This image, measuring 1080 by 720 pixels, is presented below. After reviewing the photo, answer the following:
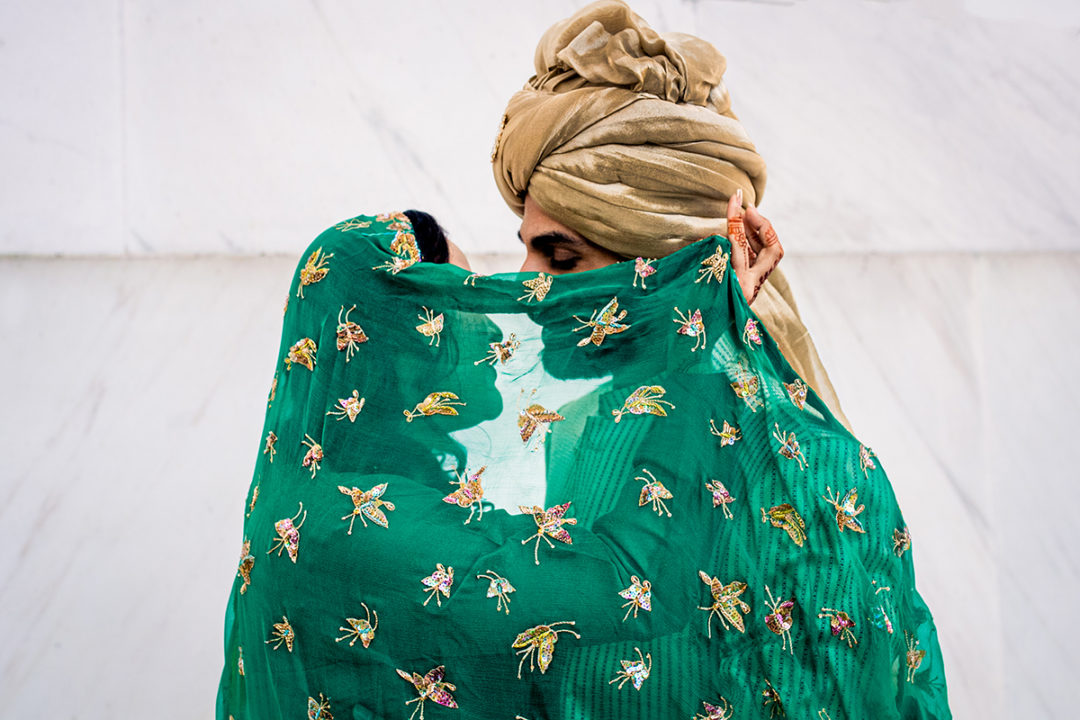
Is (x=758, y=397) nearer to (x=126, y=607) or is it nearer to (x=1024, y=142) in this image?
(x=126, y=607)

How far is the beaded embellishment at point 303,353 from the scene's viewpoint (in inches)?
34.5

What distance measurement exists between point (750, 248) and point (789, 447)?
25cm

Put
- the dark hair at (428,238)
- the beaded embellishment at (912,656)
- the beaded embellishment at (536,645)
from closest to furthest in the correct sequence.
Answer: the beaded embellishment at (536,645), the beaded embellishment at (912,656), the dark hair at (428,238)

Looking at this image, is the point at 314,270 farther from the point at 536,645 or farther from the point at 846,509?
the point at 846,509

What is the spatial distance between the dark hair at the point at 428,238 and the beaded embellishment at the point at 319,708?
0.43m

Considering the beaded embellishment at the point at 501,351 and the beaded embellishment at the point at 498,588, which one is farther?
the beaded embellishment at the point at 501,351

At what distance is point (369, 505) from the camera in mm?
793

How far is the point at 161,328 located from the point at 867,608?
3.58 feet

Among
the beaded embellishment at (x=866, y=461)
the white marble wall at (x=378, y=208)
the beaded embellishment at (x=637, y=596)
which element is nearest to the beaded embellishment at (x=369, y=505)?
the beaded embellishment at (x=637, y=596)

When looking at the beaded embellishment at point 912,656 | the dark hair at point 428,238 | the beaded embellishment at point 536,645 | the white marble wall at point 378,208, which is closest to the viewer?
the beaded embellishment at point 536,645

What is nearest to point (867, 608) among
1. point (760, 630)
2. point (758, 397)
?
point (760, 630)

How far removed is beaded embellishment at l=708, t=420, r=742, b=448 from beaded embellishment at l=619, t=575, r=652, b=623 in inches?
5.8

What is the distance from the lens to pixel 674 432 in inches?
32.4

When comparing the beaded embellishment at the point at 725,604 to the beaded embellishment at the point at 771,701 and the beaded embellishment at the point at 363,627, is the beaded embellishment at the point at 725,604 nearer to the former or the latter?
the beaded embellishment at the point at 771,701
